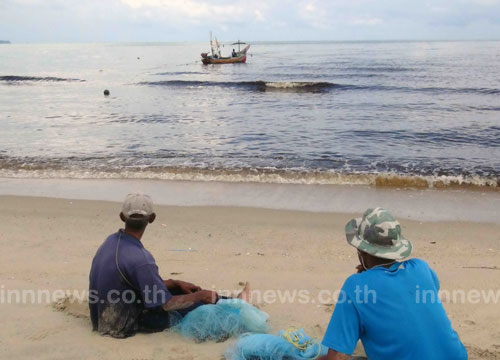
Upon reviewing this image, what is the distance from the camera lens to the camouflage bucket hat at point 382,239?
2.32m

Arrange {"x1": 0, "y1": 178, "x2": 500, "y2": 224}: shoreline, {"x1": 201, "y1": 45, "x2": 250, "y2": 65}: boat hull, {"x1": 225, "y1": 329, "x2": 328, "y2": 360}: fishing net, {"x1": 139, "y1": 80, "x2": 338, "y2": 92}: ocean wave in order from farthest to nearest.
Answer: {"x1": 201, "y1": 45, "x2": 250, "y2": 65}: boat hull → {"x1": 139, "y1": 80, "x2": 338, "y2": 92}: ocean wave → {"x1": 0, "y1": 178, "x2": 500, "y2": 224}: shoreline → {"x1": 225, "y1": 329, "x2": 328, "y2": 360}: fishing net

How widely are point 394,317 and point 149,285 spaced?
5.84ft

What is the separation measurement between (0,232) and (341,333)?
536 cm

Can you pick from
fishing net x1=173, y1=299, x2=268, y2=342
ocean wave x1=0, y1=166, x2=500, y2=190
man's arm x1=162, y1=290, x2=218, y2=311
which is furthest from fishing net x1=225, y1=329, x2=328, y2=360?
ocean wave x1=0, y1=166, x2=500, y2=190

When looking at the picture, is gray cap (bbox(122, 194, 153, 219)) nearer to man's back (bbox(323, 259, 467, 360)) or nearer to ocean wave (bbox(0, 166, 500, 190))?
man's back (bbox(323, 259, 467, 360))

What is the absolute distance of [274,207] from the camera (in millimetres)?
7598

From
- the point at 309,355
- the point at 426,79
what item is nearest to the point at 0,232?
the point at 309,355

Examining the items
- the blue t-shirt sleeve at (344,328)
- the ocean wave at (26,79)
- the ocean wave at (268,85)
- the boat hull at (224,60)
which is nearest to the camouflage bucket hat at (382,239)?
the blue t-shirt sleeve at (344,328)

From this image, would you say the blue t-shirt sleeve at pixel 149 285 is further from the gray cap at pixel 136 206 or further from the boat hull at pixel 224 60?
the boat hull at pixel 224 60

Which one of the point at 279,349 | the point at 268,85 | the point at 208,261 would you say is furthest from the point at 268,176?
the point at 268,85

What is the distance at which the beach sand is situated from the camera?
11.5 feet

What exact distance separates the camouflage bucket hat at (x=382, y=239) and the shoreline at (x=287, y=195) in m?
4.96

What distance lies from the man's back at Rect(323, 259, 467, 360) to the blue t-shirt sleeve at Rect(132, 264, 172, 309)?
149 cm

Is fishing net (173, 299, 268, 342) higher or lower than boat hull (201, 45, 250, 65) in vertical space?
lower
